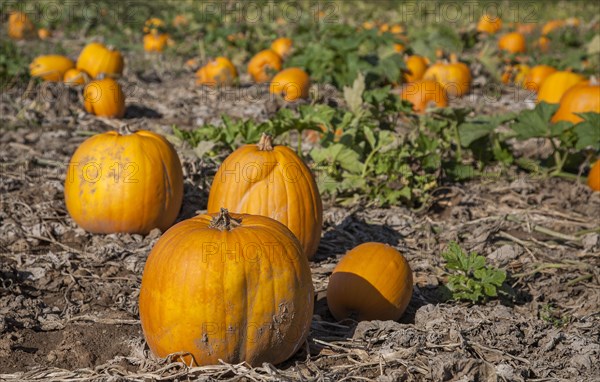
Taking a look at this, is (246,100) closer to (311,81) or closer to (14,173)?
(311,81)

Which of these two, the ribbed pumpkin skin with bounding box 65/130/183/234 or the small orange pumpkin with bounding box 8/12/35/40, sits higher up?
the ribbed pumpkin skin with bounding box 65/130/183/234

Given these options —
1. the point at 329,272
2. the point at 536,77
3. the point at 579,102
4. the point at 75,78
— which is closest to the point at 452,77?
the point at 536,77

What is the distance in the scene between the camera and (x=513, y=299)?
14.3 feet

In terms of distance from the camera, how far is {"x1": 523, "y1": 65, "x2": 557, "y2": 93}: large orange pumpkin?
9430 millimetres

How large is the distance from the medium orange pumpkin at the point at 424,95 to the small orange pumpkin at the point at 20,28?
656 cm

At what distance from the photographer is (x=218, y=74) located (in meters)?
9.30

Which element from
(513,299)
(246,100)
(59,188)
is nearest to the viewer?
(513,299)

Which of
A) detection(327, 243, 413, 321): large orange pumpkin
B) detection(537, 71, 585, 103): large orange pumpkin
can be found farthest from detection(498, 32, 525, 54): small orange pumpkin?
detection(327, 243, 413, 321): large orange pumpkin

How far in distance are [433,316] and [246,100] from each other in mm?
5087

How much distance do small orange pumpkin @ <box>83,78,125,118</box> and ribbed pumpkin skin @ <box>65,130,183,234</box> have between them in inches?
104

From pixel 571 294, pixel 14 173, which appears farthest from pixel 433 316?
pixel 14 173

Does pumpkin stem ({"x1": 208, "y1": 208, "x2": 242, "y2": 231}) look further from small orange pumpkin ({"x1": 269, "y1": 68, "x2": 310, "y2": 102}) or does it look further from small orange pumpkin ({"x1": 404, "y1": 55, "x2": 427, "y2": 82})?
small orange pumpkin ({"x1": 404, "y1": 55, "x2": 427, "y2": 82})

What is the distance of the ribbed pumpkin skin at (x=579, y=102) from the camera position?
7086mm

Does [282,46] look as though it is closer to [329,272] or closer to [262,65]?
[262,65]
